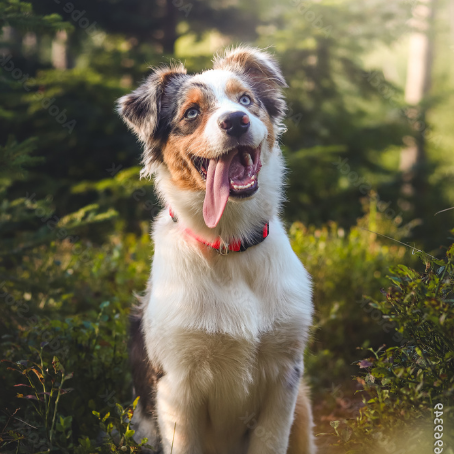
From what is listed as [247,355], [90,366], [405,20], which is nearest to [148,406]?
[90,366]

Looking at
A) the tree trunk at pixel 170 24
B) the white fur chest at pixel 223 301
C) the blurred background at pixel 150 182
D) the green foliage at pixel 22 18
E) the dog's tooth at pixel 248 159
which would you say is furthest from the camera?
the tree trunk at pixel 170 24

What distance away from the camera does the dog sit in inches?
91.7

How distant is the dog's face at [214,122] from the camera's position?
242cm

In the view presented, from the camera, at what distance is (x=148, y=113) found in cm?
276

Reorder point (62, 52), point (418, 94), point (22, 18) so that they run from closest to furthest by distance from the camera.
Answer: point (22, 18)
point (62, 52)
point (418, 94)

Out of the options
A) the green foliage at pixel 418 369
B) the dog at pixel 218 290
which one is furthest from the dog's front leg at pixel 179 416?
the green foliage at pixel 418 369

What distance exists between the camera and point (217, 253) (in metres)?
2.50

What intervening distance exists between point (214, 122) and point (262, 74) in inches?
32.8

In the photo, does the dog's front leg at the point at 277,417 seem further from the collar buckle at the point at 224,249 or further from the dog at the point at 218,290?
the collar buckle at the point at 224,249

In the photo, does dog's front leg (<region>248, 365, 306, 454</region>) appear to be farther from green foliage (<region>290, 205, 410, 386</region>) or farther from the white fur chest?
green foliage (<region>290, 205, 410, 386</region>)

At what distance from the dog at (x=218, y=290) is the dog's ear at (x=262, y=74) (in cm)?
22

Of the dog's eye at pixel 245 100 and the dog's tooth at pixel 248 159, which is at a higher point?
the dog's eye at pixel 245 100

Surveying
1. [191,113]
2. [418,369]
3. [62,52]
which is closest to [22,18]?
[191,113]

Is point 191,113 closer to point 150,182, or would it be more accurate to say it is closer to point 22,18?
point 22,18
